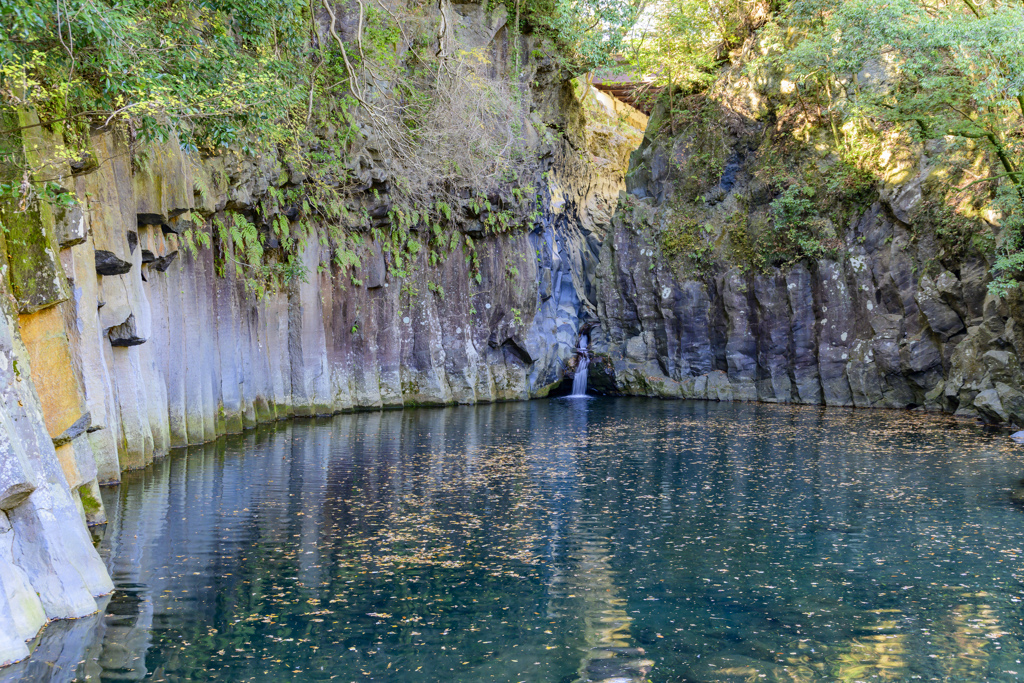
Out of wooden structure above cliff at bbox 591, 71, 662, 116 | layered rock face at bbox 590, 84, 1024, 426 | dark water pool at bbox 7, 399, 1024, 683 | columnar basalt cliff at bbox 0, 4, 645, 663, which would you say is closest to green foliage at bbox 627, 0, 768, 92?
wooden structure above cliff at bbox 591, 71, 662, 116

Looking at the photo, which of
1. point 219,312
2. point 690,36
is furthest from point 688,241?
point 219,312

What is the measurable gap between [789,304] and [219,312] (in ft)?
66.7

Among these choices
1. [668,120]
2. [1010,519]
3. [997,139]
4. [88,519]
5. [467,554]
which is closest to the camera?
[467,554]

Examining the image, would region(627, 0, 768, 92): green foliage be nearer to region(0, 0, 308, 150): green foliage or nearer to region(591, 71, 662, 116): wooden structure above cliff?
region(591, 71, 662, 116): wooden structure above cliff

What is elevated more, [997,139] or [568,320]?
[997,139]

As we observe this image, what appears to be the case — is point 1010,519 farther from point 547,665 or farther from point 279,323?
point 279,323

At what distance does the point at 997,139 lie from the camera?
21.7 meters

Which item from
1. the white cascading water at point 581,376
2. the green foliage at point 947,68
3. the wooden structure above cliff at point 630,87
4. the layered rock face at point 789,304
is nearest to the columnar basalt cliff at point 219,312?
the white cascading water at point 581,376

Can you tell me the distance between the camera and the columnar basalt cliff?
7746mm

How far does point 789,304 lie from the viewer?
2981 cm

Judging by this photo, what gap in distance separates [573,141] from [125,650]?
33621 mm

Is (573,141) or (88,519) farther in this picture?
(573,141)

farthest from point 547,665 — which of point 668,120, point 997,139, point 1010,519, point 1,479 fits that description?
point 668,120

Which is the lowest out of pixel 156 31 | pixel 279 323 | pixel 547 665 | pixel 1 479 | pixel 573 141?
pixel 547 665
